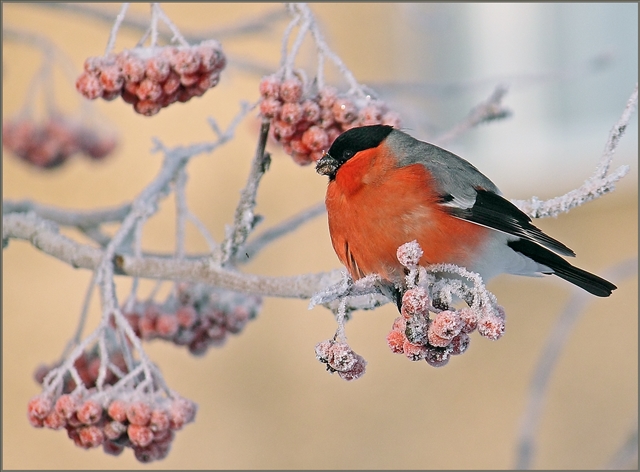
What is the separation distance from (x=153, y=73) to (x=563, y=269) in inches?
43.0

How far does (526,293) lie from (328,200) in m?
3.56

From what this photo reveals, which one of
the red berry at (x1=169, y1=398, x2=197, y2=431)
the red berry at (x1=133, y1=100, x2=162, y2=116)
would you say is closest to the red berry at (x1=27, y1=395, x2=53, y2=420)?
the red berry at (x1=169, y1=398, x2=197, y2=431)

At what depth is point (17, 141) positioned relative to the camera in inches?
126

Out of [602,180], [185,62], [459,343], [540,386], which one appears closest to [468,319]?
[459,343]

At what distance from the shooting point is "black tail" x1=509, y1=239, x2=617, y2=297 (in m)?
1.99

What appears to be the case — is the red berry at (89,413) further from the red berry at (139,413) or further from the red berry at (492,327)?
the red berry at (492,327)

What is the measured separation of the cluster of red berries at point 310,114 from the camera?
1.77 metres

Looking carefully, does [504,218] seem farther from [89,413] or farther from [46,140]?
[46,140]

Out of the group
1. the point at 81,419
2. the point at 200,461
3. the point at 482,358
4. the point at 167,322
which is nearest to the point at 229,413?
the point at 200,461

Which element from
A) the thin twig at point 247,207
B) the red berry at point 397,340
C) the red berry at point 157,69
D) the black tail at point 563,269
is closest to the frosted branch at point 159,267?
the thin twig at point 247,207

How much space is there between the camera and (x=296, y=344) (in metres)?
5.34

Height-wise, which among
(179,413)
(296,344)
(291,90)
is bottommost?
(179,413)

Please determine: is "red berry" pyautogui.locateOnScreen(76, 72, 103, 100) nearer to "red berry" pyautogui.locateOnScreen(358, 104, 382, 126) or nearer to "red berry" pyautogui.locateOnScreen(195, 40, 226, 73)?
"red berry" pyautogui.locateOnScreen(195, 40, 226, 73)

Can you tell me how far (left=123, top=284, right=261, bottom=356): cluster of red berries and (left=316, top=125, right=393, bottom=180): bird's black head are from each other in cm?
44
